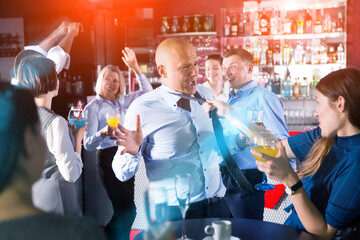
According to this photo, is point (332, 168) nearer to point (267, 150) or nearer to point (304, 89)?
point (267, 150)

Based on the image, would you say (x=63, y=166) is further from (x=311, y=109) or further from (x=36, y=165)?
(x=311, y=109)

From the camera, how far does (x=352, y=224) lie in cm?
148

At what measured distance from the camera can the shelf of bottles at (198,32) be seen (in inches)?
255

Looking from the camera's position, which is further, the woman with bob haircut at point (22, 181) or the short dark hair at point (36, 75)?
the short dark hair at point (36, 75)

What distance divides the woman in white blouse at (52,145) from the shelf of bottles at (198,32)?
4.56m

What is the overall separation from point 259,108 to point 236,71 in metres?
0.45

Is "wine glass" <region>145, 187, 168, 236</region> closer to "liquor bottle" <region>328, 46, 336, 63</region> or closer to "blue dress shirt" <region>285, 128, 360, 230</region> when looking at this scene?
"blue dress shirt" <region>285, 128, 360, 230</region>

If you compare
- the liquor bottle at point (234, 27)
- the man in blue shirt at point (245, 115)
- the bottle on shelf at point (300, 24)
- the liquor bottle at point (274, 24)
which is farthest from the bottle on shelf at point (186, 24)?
the man in blue shirt at point (245, 115)

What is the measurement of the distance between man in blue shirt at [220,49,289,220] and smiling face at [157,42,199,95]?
42 cm

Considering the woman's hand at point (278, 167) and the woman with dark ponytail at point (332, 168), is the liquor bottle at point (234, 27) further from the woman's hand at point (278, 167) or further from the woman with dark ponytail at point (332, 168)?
the woman's hand at point (278, 167)

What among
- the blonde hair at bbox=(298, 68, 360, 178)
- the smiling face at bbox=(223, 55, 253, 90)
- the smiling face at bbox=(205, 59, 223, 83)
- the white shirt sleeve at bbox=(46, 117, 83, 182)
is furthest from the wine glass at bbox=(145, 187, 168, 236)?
the smiling face at bbox=(205, 59, 223, 83)

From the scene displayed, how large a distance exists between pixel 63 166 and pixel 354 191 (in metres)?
1.36

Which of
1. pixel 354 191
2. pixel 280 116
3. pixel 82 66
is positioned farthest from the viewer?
pixel 82 66

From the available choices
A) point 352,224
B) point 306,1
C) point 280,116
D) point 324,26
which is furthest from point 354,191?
point 306,1
